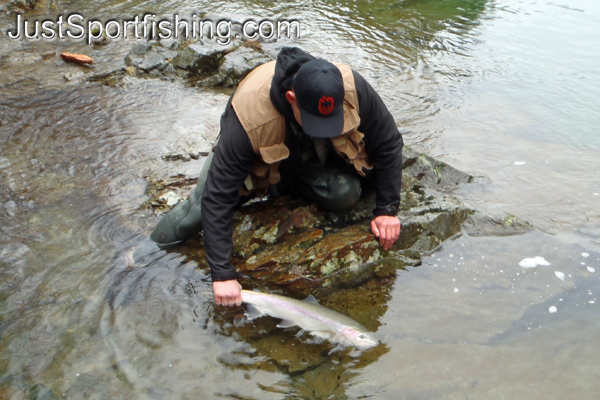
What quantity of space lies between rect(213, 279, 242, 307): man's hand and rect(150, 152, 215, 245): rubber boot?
33.9 inches

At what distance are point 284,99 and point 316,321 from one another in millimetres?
1657

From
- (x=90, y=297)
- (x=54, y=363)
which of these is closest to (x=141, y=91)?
(x=90, y=297)

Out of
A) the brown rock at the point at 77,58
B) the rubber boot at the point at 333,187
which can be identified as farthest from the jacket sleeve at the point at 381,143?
the brown rock at the point at 77,58

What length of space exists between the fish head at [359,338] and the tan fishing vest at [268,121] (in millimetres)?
1360

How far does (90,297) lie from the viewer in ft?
12.8

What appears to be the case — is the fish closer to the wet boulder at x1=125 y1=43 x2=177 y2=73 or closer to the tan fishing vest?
the tan fishing vest

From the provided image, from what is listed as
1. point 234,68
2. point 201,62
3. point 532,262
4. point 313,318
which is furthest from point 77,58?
point 532,262

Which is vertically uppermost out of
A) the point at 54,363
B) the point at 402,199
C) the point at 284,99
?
the point at 284,99

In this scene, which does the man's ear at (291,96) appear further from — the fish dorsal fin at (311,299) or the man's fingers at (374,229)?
the fish dorsal fin at (311,299)

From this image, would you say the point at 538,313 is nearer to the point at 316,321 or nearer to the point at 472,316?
the point at 472,316

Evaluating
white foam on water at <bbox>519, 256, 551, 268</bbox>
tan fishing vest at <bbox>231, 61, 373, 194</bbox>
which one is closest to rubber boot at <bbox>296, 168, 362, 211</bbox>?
tan fishing vest at <bbox>231, 61, 373, 194</bbox>

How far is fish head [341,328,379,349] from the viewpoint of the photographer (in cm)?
345

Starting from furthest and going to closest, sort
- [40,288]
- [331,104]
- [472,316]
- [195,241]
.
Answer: [195,241] < [40,288] < [472,316] < [331,104]

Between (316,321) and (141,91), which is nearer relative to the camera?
(316,321)
